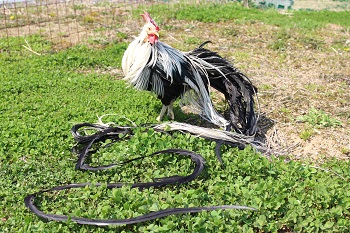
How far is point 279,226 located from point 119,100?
3489 millimetres

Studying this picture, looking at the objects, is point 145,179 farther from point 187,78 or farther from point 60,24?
point 60,24

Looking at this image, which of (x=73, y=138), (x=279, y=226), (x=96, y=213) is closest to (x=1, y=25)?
(x=73, y=138)

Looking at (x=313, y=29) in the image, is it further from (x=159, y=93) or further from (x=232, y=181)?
(x=232, y=181)

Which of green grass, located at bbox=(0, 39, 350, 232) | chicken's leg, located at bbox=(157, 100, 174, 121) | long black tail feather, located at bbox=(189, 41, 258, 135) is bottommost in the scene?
green grass, located at bbox=(0, 39, 350, 232)

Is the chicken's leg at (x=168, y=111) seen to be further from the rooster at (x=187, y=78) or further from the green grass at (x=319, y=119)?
the green grass at (x=319, y=119)

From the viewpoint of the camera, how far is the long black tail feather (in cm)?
535

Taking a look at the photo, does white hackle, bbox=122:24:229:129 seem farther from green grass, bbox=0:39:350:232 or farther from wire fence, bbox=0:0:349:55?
wire fence, bbox=0:0:349:55

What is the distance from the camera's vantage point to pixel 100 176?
168 inches

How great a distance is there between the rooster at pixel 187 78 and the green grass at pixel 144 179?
506 millimetres

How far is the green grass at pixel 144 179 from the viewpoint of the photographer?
350 cm

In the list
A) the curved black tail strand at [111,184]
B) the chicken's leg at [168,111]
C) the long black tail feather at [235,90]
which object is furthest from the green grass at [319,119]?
the curved black tail strand at [111,184]

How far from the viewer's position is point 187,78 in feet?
17.3

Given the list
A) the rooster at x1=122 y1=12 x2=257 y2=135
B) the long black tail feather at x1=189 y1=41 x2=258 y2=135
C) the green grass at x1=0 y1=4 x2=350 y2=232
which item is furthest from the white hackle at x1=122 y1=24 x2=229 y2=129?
the green grass at x1=0 y1=4 x2=350 y2=232

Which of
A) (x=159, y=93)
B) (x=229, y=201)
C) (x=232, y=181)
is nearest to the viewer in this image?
(x=229, y=201)
